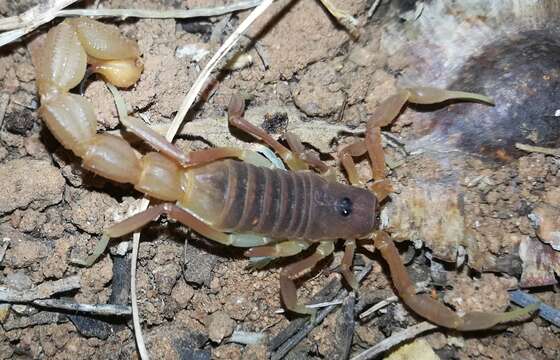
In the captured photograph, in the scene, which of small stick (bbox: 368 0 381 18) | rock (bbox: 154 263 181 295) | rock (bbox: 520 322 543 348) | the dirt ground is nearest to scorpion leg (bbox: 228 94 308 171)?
the dirt ground

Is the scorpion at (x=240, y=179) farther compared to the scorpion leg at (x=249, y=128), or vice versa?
the scorpion leg at (x=249, y=128)

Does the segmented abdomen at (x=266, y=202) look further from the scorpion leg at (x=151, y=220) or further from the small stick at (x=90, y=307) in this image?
the small stick at (x=90, y=307)

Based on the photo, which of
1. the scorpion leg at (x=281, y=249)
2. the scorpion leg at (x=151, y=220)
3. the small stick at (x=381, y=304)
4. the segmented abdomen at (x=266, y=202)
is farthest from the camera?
the small stick at (x=381, y=304)

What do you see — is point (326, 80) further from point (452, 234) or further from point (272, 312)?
point (272, 312)

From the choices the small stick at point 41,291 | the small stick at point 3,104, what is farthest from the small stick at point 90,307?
the small stick at point 3,104

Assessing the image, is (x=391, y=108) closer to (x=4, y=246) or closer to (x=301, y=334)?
(x=301, y=334)

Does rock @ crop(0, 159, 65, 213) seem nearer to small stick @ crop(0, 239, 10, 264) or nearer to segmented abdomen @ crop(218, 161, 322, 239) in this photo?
small stick @ crop(0, 239, 10, 264)

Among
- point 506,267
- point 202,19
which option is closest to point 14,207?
point 202,19
